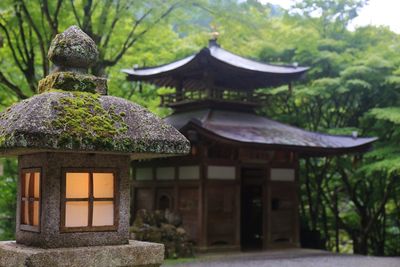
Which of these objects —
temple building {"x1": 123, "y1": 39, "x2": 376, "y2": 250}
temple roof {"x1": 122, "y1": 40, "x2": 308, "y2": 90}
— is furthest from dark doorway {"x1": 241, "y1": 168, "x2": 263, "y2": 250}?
temple roof {"x1": 122, "y1": 40, "x2": 308, "y2": 90}

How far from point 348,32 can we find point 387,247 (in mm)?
8538

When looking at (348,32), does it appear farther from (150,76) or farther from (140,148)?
(140,148)

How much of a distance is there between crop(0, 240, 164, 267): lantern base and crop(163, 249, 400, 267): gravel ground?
830 centimetres

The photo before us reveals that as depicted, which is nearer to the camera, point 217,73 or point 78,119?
point 78,119

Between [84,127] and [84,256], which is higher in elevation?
[84,127]

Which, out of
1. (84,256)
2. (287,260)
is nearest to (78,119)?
(84,256)

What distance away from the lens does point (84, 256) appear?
17.3 ft

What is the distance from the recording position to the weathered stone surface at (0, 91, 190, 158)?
4938 millimetres

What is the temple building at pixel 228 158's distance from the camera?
16156 millimetres

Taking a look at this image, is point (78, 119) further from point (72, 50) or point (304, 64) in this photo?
point (304, 64)

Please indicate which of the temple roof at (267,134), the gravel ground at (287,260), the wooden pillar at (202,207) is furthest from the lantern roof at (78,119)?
the wooden pillar at (202,207)

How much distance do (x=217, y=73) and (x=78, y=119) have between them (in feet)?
42.8

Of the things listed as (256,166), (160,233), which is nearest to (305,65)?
(256,166)

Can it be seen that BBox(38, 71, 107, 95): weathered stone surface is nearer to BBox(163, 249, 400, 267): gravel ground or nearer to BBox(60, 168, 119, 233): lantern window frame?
BBox(60, 168, 119, 233): lantern window frame
